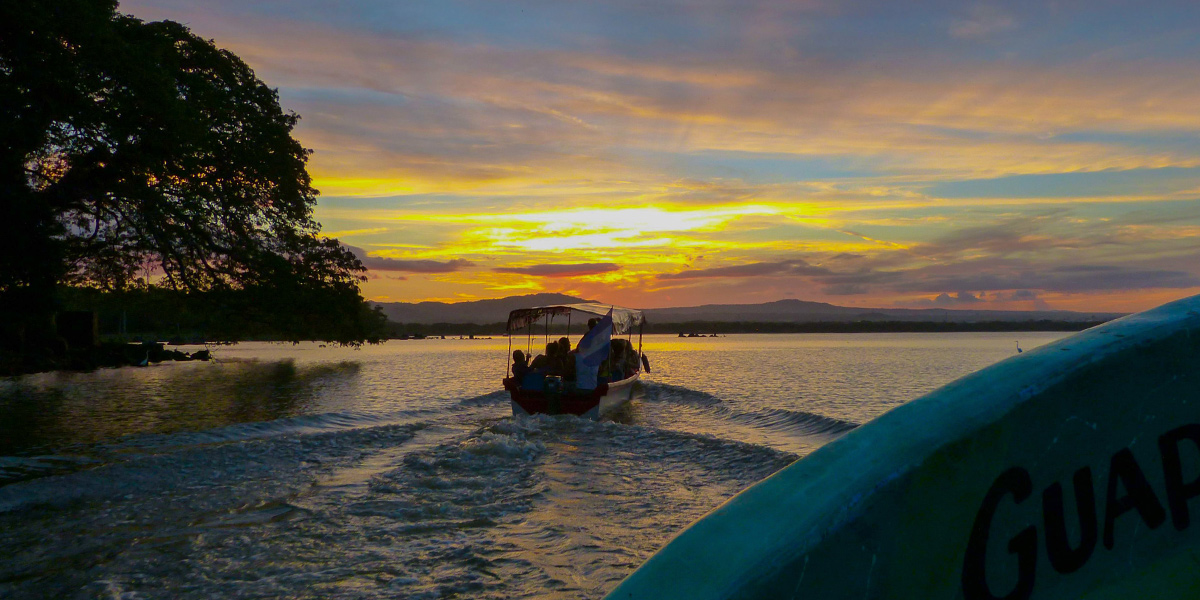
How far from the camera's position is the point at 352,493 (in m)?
9.10

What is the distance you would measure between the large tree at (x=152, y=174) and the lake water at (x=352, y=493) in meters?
Answer: 4.28

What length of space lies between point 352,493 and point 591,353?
8497 millimetres

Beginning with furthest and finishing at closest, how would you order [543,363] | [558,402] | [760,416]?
[760,416], [543,363], [558,402]

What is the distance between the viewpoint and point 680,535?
1.55 m

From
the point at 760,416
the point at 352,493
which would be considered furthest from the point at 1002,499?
the point at 760,416

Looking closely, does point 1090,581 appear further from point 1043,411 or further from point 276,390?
point 276,390

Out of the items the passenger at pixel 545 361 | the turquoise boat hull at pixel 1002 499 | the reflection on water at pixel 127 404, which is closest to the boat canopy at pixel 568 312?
the passenger at pixel 545 361

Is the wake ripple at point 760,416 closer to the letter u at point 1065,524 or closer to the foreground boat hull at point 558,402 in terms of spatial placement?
the foreground boat hull at point 558,402

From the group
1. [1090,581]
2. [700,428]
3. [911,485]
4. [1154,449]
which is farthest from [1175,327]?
[700,428]

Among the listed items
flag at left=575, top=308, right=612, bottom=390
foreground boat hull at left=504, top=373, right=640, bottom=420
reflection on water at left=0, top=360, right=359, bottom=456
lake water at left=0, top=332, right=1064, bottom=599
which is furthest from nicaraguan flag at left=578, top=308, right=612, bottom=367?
reflection on water at left=0, top=360, right=359, bottom=456

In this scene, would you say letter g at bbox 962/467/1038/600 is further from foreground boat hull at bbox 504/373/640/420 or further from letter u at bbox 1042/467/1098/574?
foreground boat hull at bbox 504/373/640/420

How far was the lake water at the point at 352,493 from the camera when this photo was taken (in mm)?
6023

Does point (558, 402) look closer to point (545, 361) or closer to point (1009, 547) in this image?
point (545, 361)

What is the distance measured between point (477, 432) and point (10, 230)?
38.9ft
